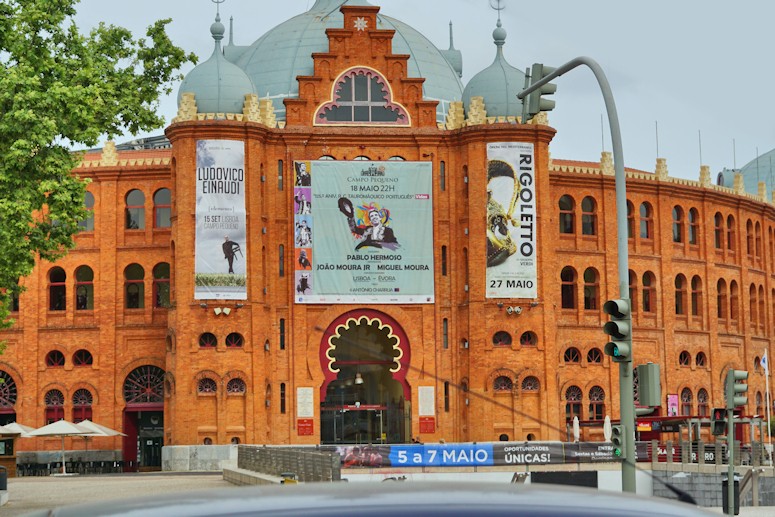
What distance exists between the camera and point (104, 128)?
31.2 m

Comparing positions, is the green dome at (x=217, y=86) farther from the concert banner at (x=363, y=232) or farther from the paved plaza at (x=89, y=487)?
the paved plaza at (x=89, y=487)

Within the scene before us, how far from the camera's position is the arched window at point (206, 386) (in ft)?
194

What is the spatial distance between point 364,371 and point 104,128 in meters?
33.7

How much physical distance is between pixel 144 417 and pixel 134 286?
20.0 feet

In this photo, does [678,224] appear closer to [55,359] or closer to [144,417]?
[144,417]

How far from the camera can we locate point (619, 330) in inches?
906

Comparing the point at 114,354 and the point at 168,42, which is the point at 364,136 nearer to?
the point at 114,354

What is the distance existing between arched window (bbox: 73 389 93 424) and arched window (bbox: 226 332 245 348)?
8.06m

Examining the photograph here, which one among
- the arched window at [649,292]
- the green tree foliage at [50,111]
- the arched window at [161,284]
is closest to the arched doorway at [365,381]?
the arched window at [161,284]

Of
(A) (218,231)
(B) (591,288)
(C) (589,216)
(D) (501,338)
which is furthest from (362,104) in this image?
(B) (591,288)

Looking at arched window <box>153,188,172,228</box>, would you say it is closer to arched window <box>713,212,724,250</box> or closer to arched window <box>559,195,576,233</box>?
arched window <box>559,195,576,233</box>

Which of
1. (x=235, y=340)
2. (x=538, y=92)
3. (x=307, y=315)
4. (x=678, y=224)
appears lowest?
(x=235, y=340)

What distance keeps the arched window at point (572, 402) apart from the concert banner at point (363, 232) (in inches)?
349

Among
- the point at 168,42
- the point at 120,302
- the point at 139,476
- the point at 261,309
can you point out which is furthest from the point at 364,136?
the point at 168,42
